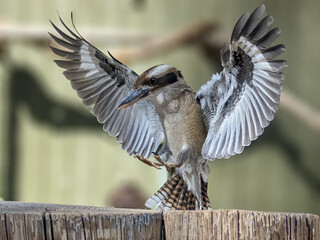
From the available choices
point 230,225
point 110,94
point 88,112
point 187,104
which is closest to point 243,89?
point 187,104

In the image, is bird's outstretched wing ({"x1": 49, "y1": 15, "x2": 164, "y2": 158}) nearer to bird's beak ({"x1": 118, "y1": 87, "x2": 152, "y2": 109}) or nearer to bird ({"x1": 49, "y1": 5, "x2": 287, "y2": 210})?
bird ({"x1": 49, "y1": 5, "x2": 287, "y2": 210})

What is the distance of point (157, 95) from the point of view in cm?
277

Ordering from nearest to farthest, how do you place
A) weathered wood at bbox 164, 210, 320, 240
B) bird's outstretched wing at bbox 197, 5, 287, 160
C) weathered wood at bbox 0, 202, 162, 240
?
weathered wood at bbox 0, 202, 162, 240
weathered wood at bbox 164, 210, 320, 240
bird's outstretched wing at bbox 197, 5, 287, 160

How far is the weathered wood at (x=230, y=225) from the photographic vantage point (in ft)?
6.20

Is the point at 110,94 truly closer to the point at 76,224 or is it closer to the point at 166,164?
the point at 166,164

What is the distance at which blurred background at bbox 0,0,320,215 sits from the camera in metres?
5.48

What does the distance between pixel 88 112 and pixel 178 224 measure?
380cm

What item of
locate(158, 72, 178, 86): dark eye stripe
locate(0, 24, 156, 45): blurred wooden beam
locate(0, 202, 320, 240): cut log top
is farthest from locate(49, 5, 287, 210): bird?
locate(0, 24, 156, 45): blurred wooden beam

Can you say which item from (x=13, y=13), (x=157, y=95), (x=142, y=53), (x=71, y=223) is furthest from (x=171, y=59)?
(x=71, y=223)

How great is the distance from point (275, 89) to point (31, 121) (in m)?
3.46

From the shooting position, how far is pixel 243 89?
8.79ft

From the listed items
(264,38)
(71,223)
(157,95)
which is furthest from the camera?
(157,95)

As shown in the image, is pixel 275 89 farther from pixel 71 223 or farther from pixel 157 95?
pixel 71 223

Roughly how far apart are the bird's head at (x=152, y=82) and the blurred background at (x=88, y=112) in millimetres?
2679
